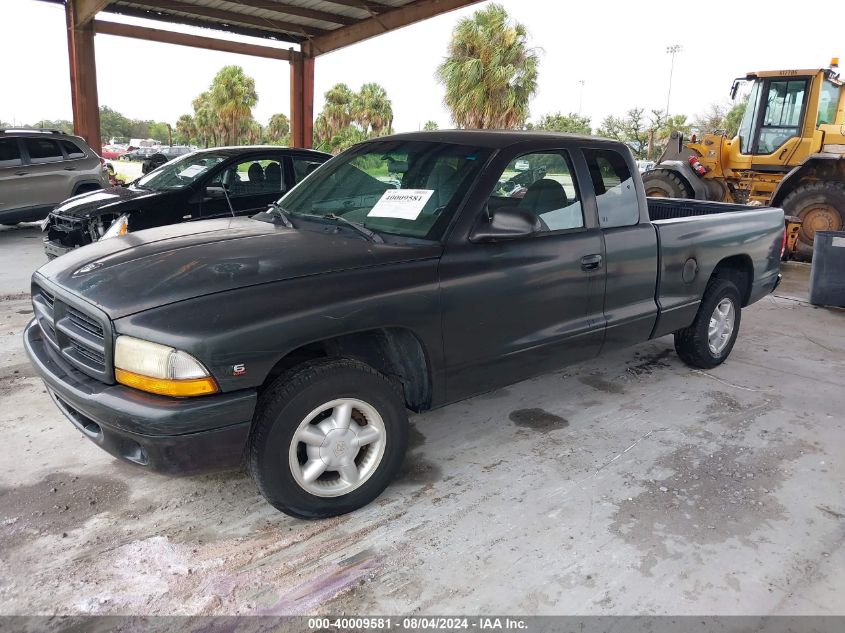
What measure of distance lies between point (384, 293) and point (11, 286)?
6.13 meters

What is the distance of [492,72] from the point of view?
29.8 metres

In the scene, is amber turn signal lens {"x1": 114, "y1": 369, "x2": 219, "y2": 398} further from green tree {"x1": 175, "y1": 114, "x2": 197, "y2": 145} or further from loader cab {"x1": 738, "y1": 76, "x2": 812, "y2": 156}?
green tree {"x1": 175, "y1": 114, "x2": 197, "y2": 145}

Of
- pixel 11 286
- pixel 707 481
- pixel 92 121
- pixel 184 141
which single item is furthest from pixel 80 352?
pixel 184 141

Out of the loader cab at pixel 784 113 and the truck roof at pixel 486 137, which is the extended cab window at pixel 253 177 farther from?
the loader cab at pixel 784 113

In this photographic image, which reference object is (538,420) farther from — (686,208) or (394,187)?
(686,208)

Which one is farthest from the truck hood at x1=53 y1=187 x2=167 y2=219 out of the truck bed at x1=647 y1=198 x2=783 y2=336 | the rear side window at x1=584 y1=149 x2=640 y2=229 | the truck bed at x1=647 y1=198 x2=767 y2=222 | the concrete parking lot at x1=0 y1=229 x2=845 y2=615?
the truck bed at x1=647 y1=198 x2=783 y2=336

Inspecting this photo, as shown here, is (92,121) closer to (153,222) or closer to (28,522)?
(153,222)

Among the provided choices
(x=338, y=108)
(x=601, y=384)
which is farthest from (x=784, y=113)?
(x=338, y=108)

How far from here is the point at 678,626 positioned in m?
2.32

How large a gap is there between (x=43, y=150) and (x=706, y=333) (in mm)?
10789

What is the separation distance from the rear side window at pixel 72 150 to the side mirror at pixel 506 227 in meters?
10.3

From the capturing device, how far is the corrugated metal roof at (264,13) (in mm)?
11984

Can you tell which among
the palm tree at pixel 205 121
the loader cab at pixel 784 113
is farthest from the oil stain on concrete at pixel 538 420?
the palm tree at pixel 205 121

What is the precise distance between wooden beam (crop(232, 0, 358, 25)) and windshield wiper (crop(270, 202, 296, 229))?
975 cm
